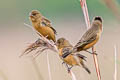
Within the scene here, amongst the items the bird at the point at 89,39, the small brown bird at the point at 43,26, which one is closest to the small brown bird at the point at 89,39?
the bird at the point at 89,39

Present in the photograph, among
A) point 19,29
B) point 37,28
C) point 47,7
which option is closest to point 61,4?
point 47,7

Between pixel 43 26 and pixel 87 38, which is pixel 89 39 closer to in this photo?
pixel 87 38

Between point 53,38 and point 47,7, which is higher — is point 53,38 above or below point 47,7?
below

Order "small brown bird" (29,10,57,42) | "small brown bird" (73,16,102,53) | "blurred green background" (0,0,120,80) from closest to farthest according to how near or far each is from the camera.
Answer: "small brown bird" (73,16,102,53) → "small brown bird" (29,10,57,42) → "blurred green background" (0,0,120,80)

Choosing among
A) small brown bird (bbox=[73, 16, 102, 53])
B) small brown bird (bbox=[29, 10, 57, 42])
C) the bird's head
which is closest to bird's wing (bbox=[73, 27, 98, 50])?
small brown bird (bbox=[73, 16, 102, 53])

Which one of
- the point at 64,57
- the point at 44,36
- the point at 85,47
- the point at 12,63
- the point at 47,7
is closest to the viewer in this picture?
the point at 85,47

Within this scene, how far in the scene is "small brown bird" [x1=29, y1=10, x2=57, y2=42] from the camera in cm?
124

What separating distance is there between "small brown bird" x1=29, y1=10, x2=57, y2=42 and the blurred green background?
0.08 metres

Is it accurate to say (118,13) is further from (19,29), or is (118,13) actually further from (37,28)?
(19,29)

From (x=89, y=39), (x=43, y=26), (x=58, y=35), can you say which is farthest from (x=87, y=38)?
(x=58, y=35)

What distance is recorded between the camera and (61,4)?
6.71 meters

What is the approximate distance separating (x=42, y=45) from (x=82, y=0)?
0.50 ft

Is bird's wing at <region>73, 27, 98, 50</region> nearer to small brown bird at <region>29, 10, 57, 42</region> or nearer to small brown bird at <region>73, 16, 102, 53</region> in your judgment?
small brown bird at <region>73, 16, 102, 53</region>

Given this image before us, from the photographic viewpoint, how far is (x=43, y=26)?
129 cm
